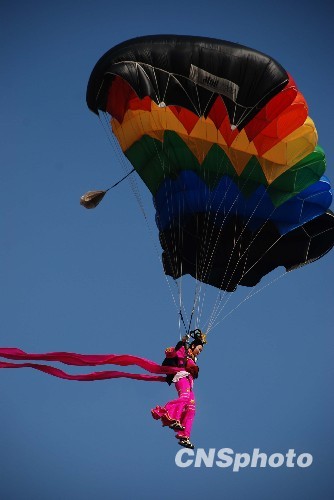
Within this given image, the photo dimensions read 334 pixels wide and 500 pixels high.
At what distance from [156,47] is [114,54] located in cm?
56

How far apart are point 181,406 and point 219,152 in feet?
11.4

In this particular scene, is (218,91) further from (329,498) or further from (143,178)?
(329,498)

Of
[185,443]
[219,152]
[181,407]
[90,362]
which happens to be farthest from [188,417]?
[219,152]

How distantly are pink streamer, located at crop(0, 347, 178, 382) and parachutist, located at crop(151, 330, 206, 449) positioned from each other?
0.12 meters

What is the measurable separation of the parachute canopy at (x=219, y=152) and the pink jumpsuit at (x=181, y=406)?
161 cm

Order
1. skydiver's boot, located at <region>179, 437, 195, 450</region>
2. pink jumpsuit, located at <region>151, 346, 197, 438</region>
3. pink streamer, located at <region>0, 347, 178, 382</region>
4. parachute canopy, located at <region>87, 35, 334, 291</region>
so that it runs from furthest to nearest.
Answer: parachute canopy, located at <region>87, 35, 334, 291</region> → pink streamer, located at <region>0, 347, 178, 382</region> → pink jumpsuit, located at <region>151, 346, 197, 438</region> → skydiver's boot, located at <region>179, 437, 195, 450</region>

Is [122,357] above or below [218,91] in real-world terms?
below

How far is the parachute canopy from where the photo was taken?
13.8 meters

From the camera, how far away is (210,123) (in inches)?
569

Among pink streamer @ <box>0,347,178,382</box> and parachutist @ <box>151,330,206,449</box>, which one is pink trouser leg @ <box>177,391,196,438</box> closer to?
parachutist @ <box>151,330,206,449</box>

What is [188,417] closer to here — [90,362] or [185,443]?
[185,443]

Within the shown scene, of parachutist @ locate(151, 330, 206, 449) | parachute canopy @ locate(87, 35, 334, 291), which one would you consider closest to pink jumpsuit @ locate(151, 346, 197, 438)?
parachutist @ locate(151, 330, 206, 449)

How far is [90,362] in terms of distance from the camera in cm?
1366

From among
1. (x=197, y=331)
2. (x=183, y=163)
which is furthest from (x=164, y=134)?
(x=197, y=331)
